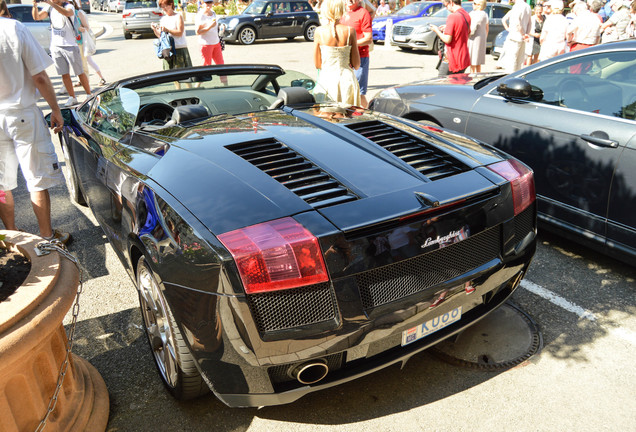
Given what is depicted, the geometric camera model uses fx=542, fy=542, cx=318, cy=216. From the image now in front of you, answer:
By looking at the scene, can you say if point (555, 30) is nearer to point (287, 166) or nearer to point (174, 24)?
point (174, 24)

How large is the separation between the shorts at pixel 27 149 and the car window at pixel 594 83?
3.95 m

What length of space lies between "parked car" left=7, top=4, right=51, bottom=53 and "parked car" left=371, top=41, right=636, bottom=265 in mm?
16384

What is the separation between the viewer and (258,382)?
2.20m

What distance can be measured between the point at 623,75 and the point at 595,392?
236 cm

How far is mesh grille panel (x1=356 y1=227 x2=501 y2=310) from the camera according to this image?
7.34 ft

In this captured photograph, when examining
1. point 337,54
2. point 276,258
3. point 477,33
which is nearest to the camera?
point 276,258

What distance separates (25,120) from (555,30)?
865cm

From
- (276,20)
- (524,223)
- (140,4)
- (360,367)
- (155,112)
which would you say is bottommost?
(360,367)

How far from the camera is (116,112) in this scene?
3.75 metres

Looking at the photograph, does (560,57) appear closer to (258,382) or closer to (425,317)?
(425,317)

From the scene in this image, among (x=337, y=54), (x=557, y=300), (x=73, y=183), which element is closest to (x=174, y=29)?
(x=337, y=54)

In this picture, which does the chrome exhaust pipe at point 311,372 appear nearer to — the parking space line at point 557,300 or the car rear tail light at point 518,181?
the car rear tail light at point 518,181

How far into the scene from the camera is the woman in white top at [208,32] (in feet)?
29.7

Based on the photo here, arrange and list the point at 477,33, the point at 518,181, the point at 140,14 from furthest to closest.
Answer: the point at 140,14
the point at 477,33
the point at 518,181
